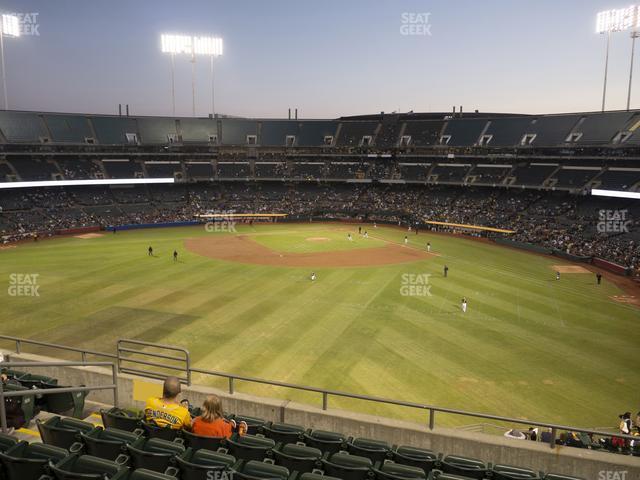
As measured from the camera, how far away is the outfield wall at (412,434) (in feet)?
26.4

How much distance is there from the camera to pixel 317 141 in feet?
284

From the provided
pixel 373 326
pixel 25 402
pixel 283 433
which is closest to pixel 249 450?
pixel 283 433

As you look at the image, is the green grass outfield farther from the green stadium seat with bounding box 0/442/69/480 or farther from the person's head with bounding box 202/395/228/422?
the green stadium seat with bounding box 0/442/69/480

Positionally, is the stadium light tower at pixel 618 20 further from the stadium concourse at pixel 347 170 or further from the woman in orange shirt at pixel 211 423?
the woman in orange shirt at pixel 211 423

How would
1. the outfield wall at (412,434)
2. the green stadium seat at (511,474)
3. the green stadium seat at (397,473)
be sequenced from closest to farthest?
1. the green stadium seat at (397,473)
2. the green stadium seat at (511,474)
3. the outfield wall at (412,434)

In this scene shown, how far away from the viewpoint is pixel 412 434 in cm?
914

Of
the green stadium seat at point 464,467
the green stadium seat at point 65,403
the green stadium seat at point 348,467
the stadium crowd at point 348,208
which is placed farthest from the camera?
the stadium crowd at point 348,208

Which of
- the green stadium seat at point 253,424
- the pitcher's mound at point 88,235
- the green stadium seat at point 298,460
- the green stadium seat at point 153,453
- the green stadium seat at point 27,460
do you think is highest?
the green stadium seat at point 27,460

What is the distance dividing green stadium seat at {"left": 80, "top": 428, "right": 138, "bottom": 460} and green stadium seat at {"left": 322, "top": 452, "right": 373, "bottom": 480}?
3014mm

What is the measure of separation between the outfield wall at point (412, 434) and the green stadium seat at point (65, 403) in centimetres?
120

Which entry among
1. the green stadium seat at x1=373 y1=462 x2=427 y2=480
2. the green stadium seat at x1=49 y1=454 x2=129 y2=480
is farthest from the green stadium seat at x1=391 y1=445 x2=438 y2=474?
the green stadium seat at x1=49 y1=454 x2=129 y2=480

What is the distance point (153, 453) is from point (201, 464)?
29.8 inches

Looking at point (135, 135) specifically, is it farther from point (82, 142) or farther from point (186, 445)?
point (186, 445)

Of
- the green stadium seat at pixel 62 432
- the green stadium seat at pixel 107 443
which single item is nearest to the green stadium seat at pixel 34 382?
the green stadium seat at pixel 62 432
